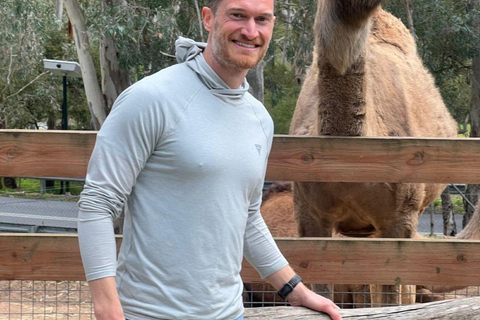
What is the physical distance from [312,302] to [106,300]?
843 mm

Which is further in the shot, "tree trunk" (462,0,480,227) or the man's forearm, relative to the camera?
"tree trunk" (462,0,480,227)

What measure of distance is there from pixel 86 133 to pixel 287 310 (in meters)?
1.93

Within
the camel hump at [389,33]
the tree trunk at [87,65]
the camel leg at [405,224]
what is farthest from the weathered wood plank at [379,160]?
the tree trunk at [87,65]

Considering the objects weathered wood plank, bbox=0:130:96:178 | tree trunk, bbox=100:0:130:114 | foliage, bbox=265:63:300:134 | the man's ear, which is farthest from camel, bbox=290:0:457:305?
foliage, bbox=265:63:300:134

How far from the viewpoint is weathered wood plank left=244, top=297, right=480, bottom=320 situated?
8.75 feet

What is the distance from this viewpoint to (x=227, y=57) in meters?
2.54

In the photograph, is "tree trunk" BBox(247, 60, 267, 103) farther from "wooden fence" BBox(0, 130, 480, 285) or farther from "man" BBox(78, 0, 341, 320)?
"man" BBox(78, 0, 341, 320)

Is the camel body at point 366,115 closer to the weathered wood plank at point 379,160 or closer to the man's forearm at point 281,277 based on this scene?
the weathered wood plank at point 379,160

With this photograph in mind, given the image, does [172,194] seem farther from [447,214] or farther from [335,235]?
[447,214]

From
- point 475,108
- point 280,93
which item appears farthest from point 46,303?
point 280,93

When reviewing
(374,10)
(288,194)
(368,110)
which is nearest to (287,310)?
(374,10)

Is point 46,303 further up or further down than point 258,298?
further down

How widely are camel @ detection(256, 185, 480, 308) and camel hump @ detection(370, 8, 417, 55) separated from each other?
72.7 inches

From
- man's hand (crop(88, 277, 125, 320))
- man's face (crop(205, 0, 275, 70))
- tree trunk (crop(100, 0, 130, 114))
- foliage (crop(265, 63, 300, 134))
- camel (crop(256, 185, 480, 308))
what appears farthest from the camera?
foliage (crop(265, 63, 300, 134))
